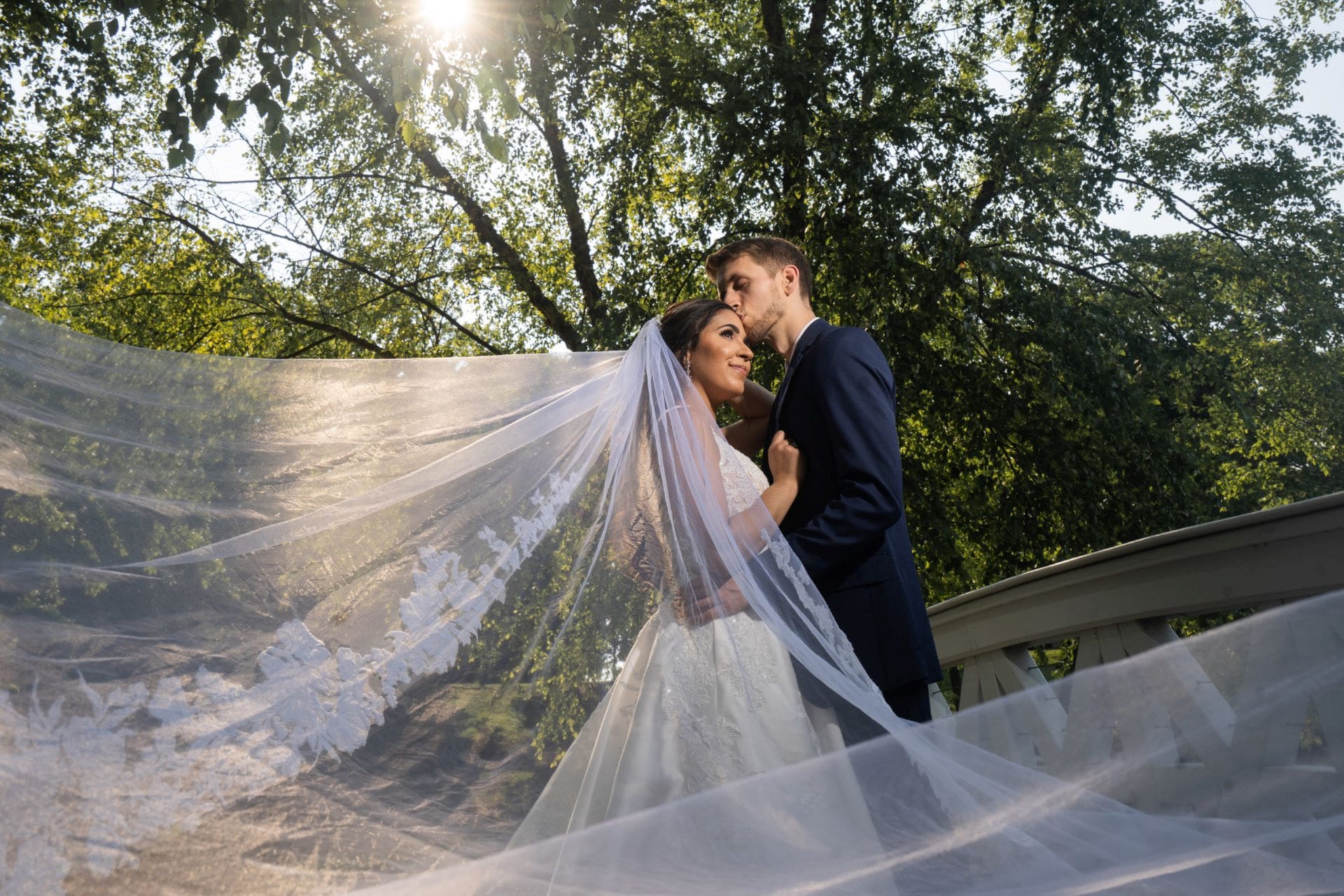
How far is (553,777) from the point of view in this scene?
72.2 inches

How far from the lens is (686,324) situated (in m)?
2.74

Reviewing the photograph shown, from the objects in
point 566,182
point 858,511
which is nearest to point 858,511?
point 858,511

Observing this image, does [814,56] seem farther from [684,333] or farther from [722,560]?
[722,560]

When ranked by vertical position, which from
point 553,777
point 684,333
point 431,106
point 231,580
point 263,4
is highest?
point 431,106

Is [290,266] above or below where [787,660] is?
above

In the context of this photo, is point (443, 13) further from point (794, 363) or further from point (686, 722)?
point (686, 722)

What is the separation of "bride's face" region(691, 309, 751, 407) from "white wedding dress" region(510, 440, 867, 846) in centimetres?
74

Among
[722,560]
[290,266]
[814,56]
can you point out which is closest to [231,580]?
[722,560]

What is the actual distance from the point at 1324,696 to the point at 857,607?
99 cm

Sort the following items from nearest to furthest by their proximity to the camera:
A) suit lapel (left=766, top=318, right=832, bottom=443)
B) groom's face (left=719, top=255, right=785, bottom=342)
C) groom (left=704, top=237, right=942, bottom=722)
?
groom (left=704, top=237, right=942, bottom=722), suit lapel (left=766, top=318, right=832, bottom=443), groom's face (left=719, top=255, right=785, bottom=342)

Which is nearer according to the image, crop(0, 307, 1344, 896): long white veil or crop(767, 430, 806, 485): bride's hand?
crop(0, 307, 1344, 896): long white veil

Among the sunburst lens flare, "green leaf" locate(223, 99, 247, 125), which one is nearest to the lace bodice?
"green leaf" locate(223, 99, 247, 125)

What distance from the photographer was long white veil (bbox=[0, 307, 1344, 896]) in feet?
5.34

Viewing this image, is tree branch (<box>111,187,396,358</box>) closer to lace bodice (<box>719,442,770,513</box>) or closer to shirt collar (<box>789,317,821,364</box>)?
shirt collar (<box>789,317,821,364</box>)
